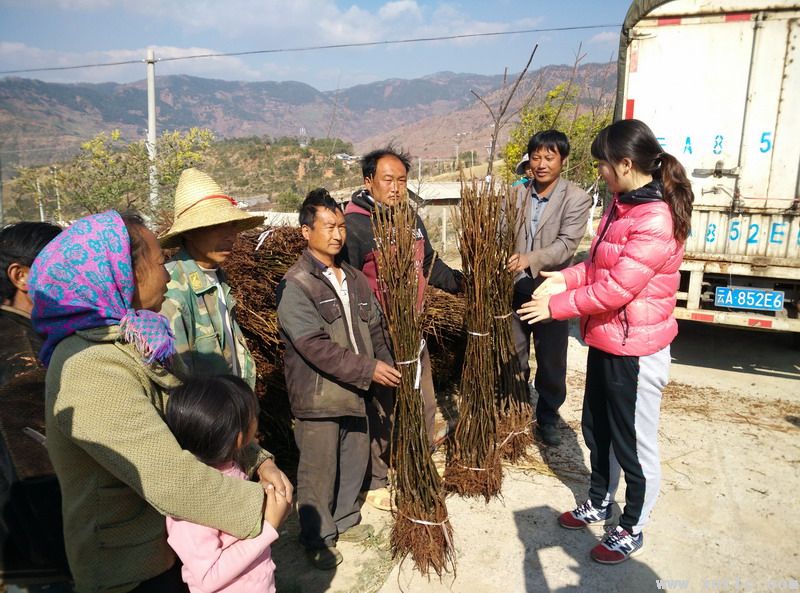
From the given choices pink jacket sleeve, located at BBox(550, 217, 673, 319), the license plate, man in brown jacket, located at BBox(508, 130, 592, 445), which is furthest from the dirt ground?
pink jacket sleeve, located at BBox(550, 217, 673, 319)

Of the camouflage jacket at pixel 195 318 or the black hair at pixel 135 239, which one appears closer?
the black hair at pixel 135 239

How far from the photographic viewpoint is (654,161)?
2.09 meters

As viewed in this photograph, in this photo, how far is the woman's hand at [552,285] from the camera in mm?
2422

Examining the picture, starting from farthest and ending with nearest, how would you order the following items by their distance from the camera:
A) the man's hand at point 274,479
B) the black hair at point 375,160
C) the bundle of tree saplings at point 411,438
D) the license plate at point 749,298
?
the license plate at point 749,298, the black hair at point 375,160, the bundle of tree saplings at point 411,438, the man's hand at point 274,479

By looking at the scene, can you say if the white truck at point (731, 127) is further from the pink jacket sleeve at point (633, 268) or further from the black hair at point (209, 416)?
the black hair at point (209, 416)

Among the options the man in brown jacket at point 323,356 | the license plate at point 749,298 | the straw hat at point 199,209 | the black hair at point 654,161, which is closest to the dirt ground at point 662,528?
the man in brown jacket at point 323,356

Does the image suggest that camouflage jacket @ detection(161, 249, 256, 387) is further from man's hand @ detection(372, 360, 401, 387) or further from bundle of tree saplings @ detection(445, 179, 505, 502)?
bundle of tree saplings @ detection(445, 179, 505, 502)

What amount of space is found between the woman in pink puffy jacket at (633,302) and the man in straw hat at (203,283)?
49.9 inches

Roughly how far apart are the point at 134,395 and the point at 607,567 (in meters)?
2.14

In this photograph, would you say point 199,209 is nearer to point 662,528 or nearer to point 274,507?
point 274,507

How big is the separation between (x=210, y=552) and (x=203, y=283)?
945mm

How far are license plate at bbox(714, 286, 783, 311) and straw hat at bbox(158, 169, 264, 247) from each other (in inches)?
157

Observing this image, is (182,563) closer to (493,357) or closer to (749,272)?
(493,357)

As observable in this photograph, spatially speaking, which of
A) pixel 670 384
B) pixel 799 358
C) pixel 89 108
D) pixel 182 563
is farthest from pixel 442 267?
pixel 89 108
